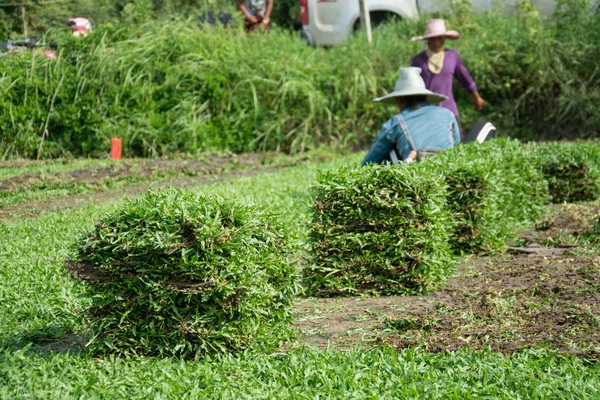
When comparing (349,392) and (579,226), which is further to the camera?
(579,226)

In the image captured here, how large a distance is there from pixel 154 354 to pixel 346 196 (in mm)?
1882

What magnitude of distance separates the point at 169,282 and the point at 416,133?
3982 mm

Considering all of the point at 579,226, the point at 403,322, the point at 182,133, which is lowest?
the point at 182,133

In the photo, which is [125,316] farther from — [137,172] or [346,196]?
[137,172]

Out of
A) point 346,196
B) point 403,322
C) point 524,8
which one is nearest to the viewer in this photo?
point 403,322

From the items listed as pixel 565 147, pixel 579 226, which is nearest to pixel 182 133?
pixel 565 147

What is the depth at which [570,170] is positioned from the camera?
9.65m

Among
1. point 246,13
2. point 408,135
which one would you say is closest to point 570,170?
point 408,135

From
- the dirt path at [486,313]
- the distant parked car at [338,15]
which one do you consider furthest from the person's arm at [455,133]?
the distant parked car at [338,15]

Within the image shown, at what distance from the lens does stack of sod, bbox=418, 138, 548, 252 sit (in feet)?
23.1

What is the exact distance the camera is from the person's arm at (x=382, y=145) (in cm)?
784

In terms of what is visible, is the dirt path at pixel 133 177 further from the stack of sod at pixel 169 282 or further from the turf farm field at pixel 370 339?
the stack of sod at pixel 169 282

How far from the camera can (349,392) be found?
3.83 metres

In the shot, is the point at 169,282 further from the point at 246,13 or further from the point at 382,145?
the point at 246,13
